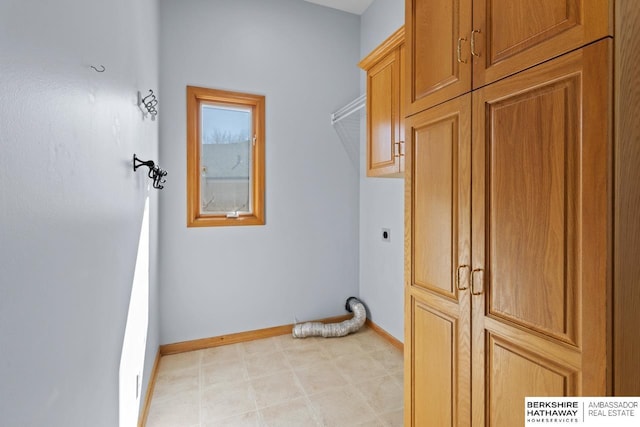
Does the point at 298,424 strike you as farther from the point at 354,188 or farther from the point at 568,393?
the point at 354,188

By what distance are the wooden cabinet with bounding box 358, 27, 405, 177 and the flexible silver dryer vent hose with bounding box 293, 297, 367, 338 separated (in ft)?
5.02

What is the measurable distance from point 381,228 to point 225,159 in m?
1.58

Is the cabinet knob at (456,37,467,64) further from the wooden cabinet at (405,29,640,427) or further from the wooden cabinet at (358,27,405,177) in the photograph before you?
the wooden cabinet at (358,27,405,177)

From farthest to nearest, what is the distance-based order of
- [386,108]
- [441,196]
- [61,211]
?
[386,108], [441,196], [61,211]

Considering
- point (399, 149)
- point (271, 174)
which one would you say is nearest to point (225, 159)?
point (271, 174)

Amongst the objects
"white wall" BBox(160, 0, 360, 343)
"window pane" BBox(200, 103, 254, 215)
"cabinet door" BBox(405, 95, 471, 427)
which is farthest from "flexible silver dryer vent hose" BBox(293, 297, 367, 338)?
"cabinet door" BBox(405, 95, 471, 427)

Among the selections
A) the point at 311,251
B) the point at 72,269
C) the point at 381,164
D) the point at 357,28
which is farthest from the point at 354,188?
the point at 72,269

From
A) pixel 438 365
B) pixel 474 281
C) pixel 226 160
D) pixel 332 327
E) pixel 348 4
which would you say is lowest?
pixel 332 327

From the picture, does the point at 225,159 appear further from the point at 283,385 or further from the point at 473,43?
the point at 473,43

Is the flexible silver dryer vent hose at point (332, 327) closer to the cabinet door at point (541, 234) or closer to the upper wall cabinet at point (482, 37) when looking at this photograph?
the cabinet door at point (541, 234)

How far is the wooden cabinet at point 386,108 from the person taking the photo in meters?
1.94

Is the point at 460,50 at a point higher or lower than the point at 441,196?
higher

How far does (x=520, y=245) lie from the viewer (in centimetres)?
103

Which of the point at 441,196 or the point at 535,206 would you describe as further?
the point at 441,196
